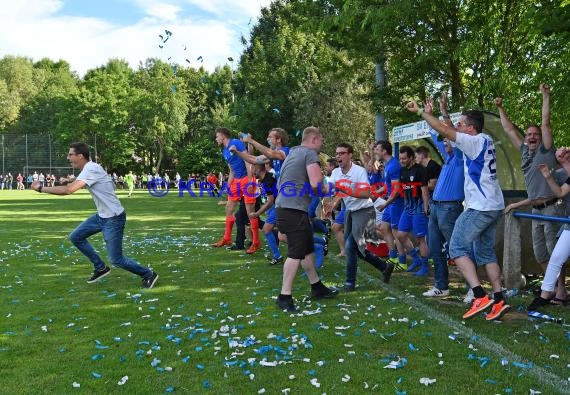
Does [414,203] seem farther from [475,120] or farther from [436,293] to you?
[475,120]

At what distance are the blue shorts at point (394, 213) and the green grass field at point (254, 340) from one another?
3.77 feet

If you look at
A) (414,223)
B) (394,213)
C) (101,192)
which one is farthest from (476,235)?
(101,192)

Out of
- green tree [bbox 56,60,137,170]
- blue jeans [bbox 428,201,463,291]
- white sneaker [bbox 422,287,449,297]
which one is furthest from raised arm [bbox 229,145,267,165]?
green tree [bbox 56,60,137,170]

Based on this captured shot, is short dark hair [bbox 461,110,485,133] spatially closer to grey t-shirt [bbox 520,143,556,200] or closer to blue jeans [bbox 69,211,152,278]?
grey t-shirt [bbox 520,143,556,200]

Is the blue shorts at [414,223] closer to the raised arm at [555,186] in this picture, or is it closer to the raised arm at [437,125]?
the raised arm at [555,186]

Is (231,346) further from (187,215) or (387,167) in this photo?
(187,215)

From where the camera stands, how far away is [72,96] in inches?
2534

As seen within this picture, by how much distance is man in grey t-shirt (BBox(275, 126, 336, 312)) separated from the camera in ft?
20.0

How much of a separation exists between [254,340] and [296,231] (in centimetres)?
153

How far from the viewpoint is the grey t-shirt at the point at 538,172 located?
6562 mm

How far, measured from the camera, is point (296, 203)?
6.21m

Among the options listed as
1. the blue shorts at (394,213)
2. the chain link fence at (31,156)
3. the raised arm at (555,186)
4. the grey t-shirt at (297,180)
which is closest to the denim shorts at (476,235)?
the raised arm at (555,186)

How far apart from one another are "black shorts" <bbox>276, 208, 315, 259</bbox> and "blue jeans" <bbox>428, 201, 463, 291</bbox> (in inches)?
59.6

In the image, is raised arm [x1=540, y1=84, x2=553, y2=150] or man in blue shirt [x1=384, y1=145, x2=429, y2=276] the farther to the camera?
man in blue shirt [x1=384, y1=145, x2=429, y2=276]
